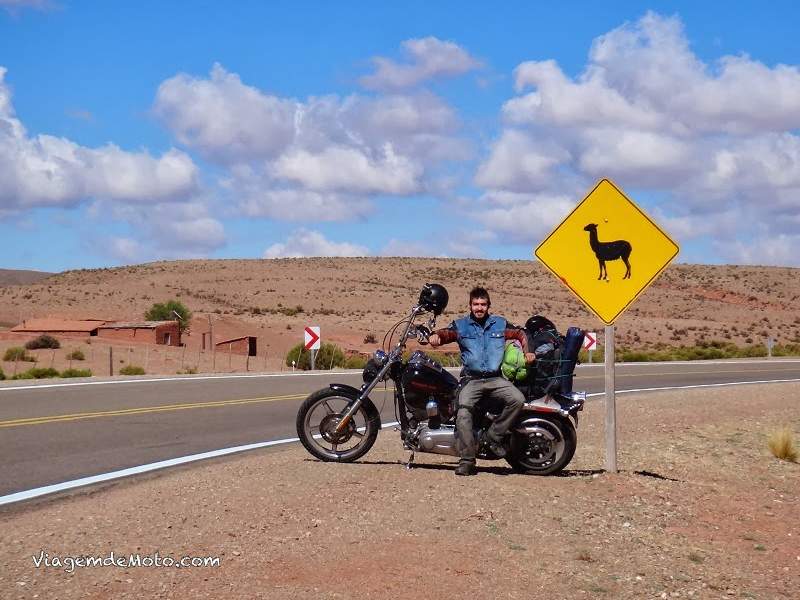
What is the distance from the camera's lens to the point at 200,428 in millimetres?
14602

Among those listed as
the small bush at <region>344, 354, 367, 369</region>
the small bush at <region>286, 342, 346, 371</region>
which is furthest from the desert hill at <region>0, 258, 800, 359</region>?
the small bush at <region>286, 342, 346, 371</region>

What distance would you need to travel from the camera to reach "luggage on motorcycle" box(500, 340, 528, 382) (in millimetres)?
9773

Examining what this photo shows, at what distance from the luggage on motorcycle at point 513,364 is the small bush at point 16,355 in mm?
32729

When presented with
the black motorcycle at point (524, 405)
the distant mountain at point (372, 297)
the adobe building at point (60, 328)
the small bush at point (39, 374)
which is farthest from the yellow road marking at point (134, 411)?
the distant mountain at point (372, 297)

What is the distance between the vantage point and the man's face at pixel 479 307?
383 inches

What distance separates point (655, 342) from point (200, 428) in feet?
214

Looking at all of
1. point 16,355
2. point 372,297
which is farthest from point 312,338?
point 372,297

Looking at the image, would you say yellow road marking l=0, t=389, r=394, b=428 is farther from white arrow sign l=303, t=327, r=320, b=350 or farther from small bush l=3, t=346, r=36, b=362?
small bush l=3, t=346, r=36, b=362

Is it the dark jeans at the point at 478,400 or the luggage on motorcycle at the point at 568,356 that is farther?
the luggage on motorcycle at the point at 568,356

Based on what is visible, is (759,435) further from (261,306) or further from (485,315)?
(261,306)

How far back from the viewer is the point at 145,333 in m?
48.5

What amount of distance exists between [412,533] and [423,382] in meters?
2.57

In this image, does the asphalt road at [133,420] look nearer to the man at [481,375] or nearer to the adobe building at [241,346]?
the man at [481,375]

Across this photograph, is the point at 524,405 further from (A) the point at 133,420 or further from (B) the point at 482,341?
(A) the point at 133,420
